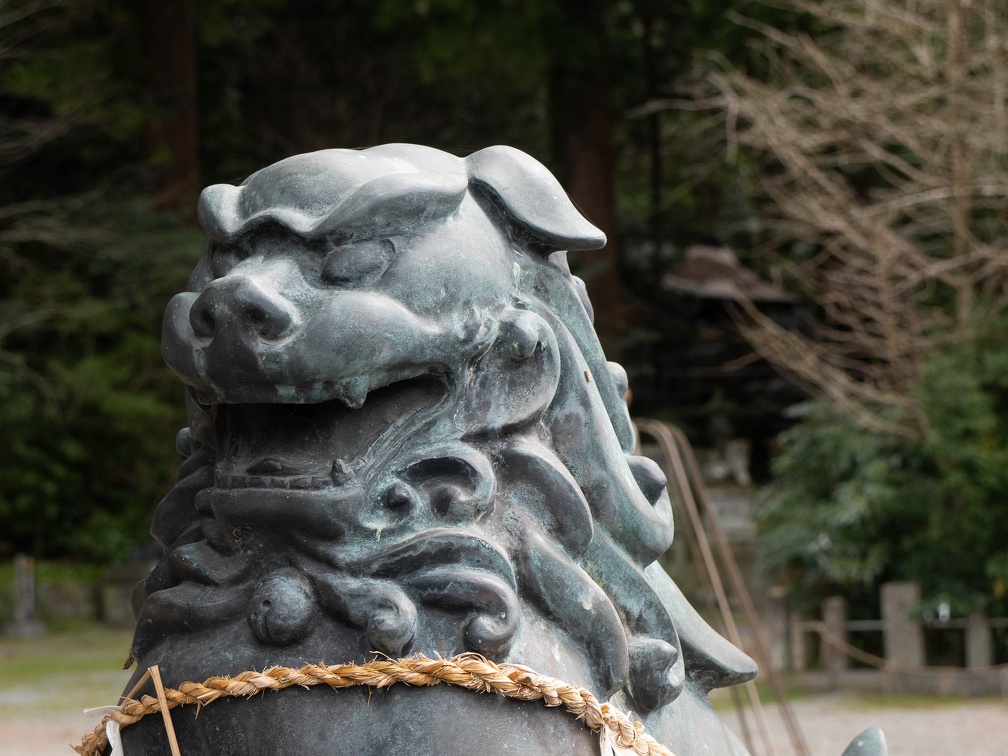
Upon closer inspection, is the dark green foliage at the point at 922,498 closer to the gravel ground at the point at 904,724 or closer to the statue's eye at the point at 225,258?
the gravel ground at the point at 904,724

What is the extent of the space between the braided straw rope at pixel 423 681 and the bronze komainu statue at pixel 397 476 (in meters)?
0.01

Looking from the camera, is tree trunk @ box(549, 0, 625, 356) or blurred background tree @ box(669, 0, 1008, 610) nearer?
blurred background tree @ box(669, 0, 1008, 610)

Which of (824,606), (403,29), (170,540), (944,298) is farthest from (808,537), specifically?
(170,540)

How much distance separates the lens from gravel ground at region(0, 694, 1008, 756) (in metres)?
5.91

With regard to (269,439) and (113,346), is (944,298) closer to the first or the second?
(113,346)

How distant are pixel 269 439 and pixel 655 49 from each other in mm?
12666

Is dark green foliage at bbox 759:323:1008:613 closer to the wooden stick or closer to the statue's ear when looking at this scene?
the statue's ear

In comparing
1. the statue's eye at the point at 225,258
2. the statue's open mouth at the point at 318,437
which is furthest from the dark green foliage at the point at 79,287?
the statue's open mouth at the point at 318,437

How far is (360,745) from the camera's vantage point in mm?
1228

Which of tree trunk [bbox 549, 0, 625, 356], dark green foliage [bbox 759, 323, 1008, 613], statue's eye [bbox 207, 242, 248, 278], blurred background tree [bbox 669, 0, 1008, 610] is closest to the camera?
statue's eye [bbox 207, 242, 248, 278]

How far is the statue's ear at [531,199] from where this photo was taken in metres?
1.41

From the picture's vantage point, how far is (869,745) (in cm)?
158

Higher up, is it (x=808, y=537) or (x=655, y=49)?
(x=655, y=49)

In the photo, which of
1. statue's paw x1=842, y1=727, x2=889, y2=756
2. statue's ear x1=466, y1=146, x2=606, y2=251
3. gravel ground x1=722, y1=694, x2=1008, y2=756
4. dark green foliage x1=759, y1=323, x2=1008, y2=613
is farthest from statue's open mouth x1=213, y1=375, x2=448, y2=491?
dark green foliage x1=759, y1=323, x2=1008, y2=613
